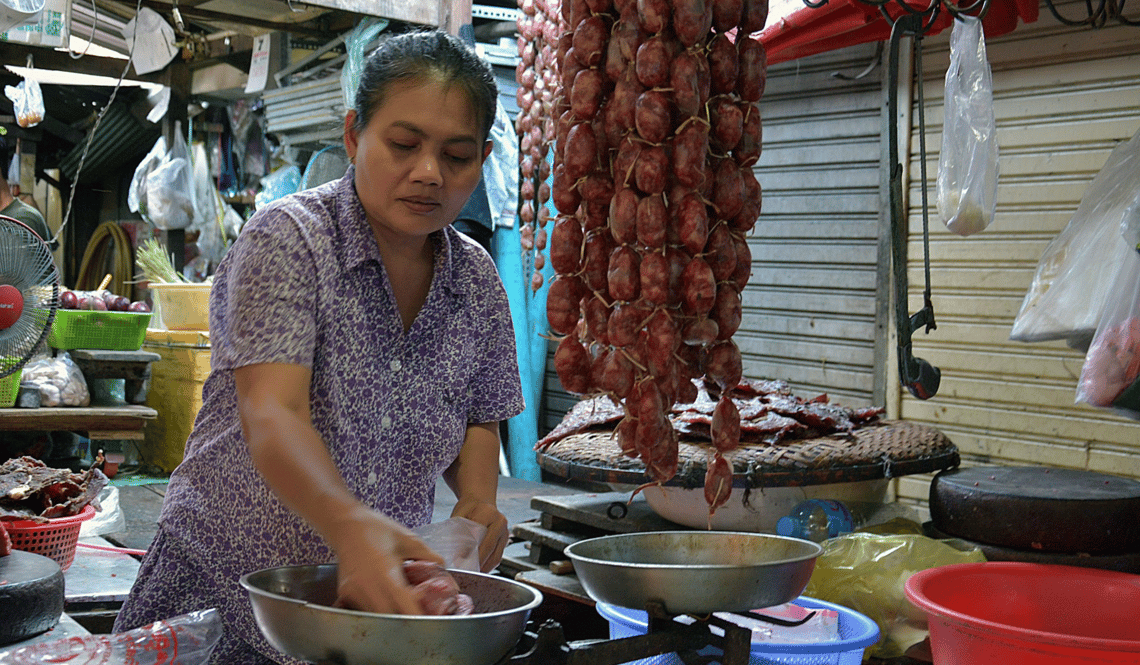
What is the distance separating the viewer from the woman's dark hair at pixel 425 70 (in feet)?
5.28

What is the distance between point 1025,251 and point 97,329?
527 cm

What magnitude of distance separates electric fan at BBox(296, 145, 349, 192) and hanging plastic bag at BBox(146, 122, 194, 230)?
1925 millimetres

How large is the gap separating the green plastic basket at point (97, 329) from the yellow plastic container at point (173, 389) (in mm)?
328

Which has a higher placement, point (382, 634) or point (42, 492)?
point (382, 634)

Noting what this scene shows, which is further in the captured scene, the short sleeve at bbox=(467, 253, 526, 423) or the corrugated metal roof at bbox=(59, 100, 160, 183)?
the corrugated metal roof at bbox=(59, 100, 160, 183)

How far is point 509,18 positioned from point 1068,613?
5.61 m

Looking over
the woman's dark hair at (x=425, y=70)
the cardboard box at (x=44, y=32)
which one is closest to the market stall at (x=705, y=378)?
the woman's dark hair at (x=425, y=70)

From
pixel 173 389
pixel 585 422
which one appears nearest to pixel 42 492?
pixel 585 422

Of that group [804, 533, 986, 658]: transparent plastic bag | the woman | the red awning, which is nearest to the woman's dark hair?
the woman

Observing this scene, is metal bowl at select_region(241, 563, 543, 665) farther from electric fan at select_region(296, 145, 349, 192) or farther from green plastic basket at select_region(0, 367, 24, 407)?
electric fan at select_region(296, 145, 349, 192)

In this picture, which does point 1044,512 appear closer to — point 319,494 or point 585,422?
point 585,422

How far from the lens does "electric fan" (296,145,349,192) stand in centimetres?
609

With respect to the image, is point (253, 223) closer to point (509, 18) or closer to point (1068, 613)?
point (1068, 613)

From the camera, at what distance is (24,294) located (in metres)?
4.37
